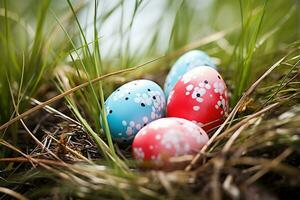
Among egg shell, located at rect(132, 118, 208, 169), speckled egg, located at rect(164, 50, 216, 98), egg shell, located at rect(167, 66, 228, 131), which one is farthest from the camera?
speckled egg, located at rect(164, 50, 216, 98)

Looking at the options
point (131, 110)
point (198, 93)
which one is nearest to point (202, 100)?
point (198, 93)

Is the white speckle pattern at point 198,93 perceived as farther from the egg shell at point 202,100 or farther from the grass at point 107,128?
the grass at point 107,128

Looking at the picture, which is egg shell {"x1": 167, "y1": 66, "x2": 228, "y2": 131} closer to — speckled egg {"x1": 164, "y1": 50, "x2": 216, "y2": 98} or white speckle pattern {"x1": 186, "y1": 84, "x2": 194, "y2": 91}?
white speckle pattern {"x1": 186, "y1": 84, "x2": 194, "y2": 91}

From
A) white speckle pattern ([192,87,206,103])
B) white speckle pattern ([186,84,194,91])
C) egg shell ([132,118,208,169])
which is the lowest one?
egg shell ([132,118,208,169])

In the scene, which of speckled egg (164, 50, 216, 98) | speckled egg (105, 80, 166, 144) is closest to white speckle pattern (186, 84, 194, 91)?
speckled egg (105, 80, 166, 144)

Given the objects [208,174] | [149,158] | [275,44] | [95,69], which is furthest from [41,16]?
[275,44]

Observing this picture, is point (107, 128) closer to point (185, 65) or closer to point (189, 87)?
point (189, 87)
